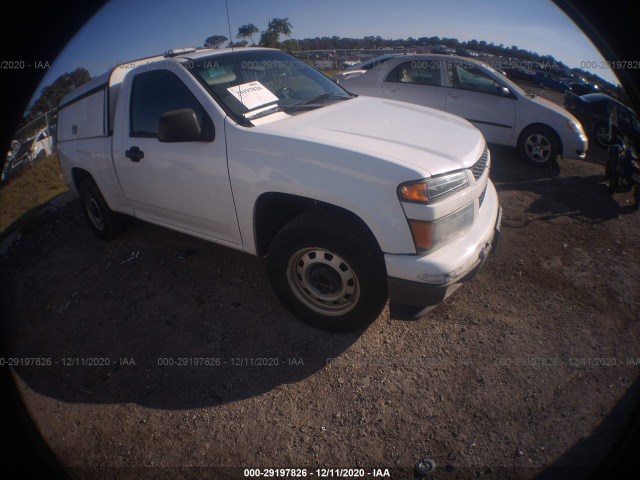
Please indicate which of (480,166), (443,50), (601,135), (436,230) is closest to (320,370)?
(436,230)

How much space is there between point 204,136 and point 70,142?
230 centimetres

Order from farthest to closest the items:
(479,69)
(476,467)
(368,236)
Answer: (479,69), (368,236), (476,467)

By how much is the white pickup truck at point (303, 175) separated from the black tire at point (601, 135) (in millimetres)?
4833

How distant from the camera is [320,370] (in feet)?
7.73

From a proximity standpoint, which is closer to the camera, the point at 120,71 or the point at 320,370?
the point at 320,370

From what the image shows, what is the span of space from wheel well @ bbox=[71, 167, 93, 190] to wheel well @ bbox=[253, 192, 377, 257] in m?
A: 2.61

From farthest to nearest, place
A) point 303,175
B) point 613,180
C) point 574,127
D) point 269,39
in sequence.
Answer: point 574,127, point 613,180, point 269,39, point 303,175

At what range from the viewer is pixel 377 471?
1.81 metres

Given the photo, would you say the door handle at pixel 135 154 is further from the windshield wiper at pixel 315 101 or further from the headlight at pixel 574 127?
the headlight at pixel 574 127

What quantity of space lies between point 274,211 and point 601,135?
21.5 feet

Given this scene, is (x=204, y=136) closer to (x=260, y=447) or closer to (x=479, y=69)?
(x=260, y=447)

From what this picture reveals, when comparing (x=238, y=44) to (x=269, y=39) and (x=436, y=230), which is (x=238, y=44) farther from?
(x=436, y=230)

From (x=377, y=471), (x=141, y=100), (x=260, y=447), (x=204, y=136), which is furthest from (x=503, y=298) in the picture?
(x=141, y=100)

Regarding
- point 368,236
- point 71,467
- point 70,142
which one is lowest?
point 71,467
